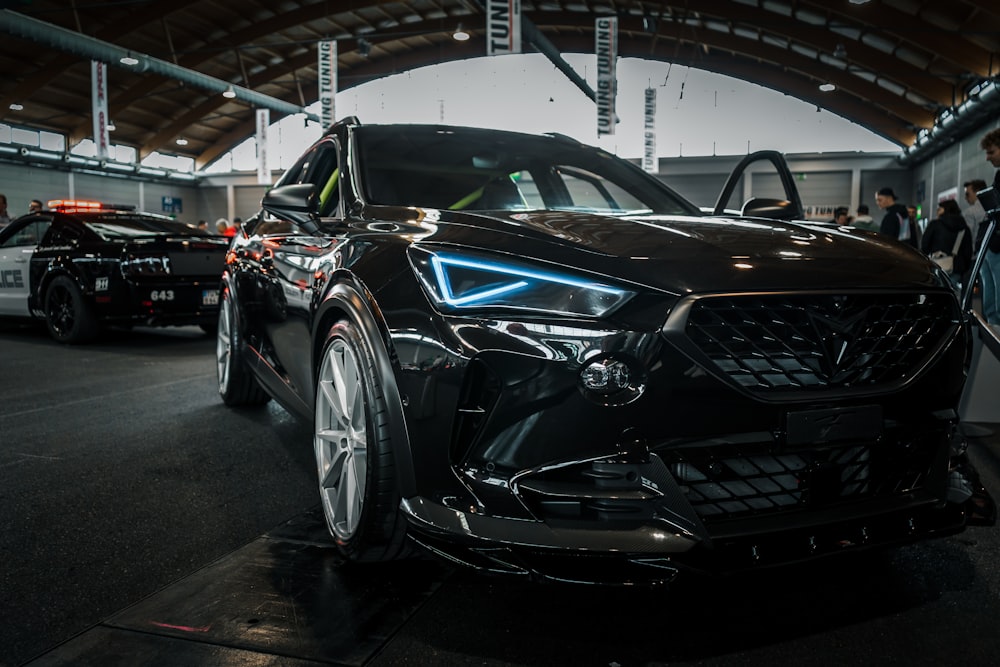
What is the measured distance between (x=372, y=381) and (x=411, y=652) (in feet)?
2.18

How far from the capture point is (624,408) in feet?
5.74

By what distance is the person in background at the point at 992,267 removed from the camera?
5.91 meters

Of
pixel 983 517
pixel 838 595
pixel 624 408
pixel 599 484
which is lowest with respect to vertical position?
pixel 838 595

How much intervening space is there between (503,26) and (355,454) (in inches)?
520

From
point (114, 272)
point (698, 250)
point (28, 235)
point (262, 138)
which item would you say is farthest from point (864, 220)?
point (262, 138)

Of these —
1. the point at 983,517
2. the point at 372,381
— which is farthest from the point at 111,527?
the point at 983,517

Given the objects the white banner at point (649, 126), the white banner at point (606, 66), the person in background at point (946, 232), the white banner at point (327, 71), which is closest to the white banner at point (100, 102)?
the white banner at point (327, 71)

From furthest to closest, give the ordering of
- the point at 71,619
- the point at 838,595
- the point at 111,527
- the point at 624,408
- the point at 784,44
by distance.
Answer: the point at 784,44, the point at 111,527, the point at 838,595, the point at 71,619, the point at 624,408

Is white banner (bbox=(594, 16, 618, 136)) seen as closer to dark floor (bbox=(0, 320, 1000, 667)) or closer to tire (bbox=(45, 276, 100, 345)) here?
tire (bbox=(45, 276, 100, 345))

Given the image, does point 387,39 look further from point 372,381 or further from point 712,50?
point 372,381

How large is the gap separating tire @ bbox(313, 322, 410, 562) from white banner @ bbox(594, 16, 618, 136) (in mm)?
15959

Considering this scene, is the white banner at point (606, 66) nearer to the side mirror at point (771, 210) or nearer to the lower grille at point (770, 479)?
the side mirror at point (771, 210)

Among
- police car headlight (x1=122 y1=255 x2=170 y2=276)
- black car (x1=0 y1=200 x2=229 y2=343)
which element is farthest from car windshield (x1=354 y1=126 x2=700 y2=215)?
police car headlight (x1=122 y1=255 x2=170 y2=276)

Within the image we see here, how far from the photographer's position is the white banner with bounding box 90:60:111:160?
62.6ft
